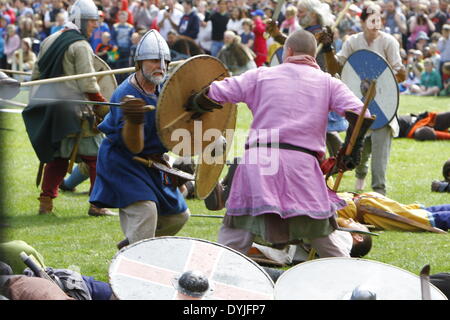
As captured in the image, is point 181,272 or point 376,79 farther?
point 376,79

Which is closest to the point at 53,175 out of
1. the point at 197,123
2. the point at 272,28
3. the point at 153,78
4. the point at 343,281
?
the point at 272,28

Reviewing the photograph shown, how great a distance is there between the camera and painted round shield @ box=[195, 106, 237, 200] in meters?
6.04

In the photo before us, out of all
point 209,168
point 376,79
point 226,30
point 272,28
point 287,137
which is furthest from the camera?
point 226,30

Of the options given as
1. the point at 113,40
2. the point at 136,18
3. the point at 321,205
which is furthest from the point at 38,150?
the point at 136,18

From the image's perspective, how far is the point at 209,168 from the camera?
6125mm

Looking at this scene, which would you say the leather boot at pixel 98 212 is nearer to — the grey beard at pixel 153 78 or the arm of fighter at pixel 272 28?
the arm of fighter at pixel 272 28

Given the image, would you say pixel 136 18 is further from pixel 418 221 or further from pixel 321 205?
pixel 321 205

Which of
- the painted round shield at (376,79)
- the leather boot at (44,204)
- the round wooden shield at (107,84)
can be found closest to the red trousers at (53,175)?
the leather boot at (44,204)

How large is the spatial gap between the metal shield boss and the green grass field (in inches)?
34.8

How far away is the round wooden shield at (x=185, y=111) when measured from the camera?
17.9 ft

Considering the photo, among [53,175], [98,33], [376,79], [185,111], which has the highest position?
[185,111]

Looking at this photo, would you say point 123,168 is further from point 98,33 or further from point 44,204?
point 98,33

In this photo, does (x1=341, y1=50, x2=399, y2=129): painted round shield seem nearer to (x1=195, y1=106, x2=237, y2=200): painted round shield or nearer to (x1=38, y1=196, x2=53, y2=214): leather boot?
(x1=195, y1=106, x2=237, y2=200): painted round shield

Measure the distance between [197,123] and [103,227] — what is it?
2252 mm
